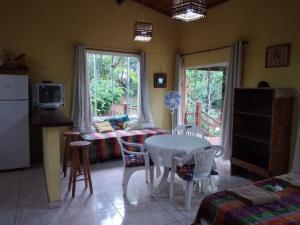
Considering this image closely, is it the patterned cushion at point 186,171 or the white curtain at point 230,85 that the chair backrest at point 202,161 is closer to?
the patterned cushion at point 186,171

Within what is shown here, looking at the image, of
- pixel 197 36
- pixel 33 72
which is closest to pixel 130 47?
pixel 197 36

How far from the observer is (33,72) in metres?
4.39

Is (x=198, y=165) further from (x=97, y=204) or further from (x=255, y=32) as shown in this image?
(x=255, y=32)

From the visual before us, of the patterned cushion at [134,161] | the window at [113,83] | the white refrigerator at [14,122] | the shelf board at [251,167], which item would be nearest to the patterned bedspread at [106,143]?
the window at [113,83]

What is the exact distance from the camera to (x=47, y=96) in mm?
4145

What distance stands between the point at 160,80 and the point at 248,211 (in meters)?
4.41

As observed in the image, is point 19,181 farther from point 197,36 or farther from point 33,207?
point 197,36

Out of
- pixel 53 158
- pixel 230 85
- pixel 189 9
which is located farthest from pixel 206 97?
pixel 53 158

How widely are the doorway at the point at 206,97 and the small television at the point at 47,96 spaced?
9.39 feet

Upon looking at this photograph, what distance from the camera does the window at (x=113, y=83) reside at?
5.08 m

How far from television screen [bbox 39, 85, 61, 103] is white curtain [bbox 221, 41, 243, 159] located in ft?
9.78

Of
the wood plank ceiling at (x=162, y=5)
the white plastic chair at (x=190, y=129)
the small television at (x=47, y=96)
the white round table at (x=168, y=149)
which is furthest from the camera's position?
the wood plank ceiling at (x=162, y=5)

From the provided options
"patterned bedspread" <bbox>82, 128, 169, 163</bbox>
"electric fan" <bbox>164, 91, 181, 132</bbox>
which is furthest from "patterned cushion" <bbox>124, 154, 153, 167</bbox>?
"electric fan" <bbox>164, 91, 181, 132</bbox>

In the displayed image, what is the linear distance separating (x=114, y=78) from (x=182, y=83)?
1607 mm
